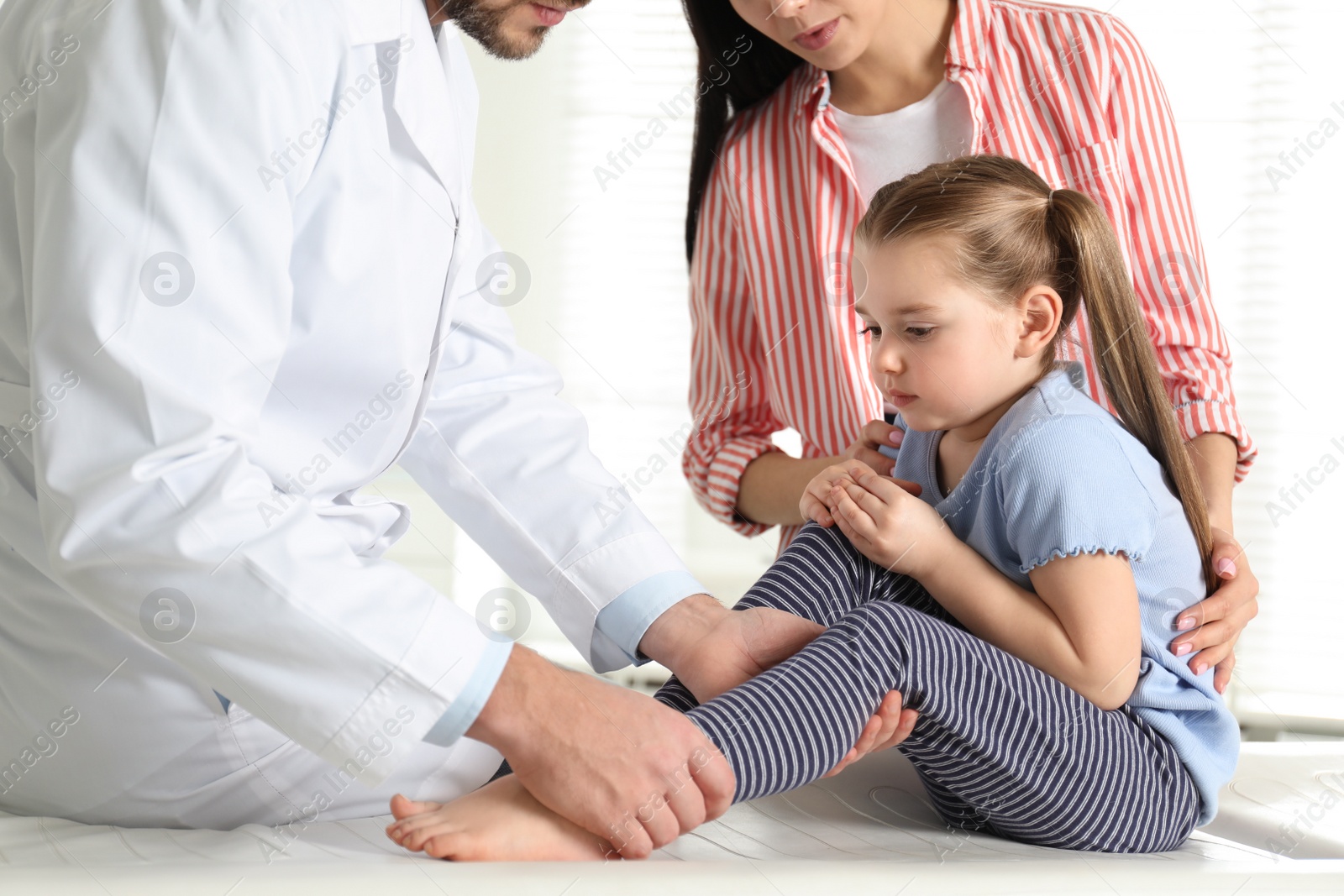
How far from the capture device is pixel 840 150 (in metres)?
1.38

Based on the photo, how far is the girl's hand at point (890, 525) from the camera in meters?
1.02

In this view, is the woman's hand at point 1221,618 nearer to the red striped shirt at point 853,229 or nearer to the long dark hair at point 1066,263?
the long dark hair at point 1066,263

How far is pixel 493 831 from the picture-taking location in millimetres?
800

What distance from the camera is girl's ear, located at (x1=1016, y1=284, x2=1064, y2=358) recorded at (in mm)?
1105

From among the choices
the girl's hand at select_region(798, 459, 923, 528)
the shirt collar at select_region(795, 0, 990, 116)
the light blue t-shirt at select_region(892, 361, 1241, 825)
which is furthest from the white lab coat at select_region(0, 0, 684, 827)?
the shirt collar at select_region(795, 0, 990, 116)

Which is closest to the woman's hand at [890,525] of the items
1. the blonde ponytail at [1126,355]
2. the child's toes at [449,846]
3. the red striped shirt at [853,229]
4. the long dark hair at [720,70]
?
the blonde ponytail at [1126,355]

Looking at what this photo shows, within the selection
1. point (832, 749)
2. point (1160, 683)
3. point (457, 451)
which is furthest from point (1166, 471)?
point (457, 451)

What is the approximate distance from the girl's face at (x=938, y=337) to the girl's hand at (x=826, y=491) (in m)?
0.07

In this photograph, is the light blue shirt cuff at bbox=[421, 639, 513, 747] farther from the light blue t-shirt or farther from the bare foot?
the light blue t-shirt

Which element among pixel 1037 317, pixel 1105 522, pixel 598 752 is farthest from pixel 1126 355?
pixel 598 752

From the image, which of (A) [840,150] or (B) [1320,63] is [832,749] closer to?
(A) [840,150]

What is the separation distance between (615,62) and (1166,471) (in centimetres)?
220

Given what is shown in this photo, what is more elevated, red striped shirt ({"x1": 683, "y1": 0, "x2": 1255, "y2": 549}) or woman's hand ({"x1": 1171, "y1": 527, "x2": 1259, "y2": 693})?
red striped shirt ({"x1": 683, "y1": 0, "x2": 1255, "y2": 549})

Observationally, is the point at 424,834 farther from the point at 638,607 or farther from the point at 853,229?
the point at 853,229
